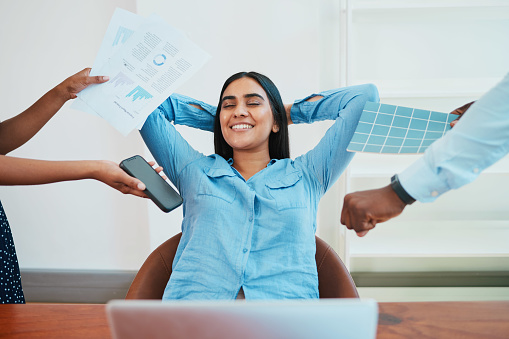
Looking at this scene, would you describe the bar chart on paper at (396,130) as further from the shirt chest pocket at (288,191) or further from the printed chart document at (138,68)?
the printed chart document at (138,68)

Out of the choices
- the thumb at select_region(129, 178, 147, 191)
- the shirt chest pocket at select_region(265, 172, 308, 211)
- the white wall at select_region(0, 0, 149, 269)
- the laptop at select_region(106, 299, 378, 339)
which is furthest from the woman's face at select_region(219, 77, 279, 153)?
the white wall at select_region(0, 0, 149, 269)

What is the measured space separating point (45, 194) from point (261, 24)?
193 centimetres

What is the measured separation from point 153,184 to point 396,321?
0.73 m

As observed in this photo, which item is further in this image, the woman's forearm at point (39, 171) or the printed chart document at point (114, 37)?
the printed chart document at point (114, 37)

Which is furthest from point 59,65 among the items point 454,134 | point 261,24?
point 454,134

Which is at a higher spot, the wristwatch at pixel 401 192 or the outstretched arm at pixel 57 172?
the outstretched arm at pixel 57 172

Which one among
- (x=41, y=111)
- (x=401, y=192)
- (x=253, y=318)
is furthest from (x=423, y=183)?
(x=41, y=111)

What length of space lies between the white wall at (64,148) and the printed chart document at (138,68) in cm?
139

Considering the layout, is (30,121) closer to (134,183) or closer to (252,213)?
(134,183)

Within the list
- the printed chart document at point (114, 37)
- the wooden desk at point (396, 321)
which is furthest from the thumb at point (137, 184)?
the printed chart document at point (114, 37)

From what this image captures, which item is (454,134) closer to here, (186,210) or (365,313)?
(365,313)

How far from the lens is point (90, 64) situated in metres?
2.95

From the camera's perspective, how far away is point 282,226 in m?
1.46

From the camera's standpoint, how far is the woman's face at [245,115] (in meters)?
1.69
